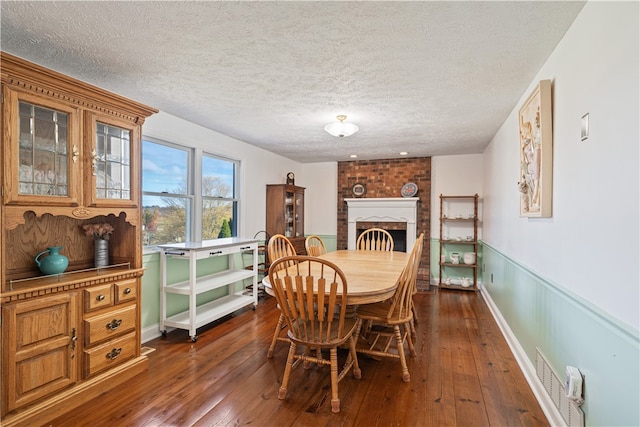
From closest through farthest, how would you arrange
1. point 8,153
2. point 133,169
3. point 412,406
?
point 8,153 < point 412,406 < point 133,169

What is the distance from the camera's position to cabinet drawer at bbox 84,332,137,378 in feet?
6.97

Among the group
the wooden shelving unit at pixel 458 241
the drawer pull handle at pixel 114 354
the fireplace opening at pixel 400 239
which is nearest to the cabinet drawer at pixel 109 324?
the drawer pull handle at pixel 114 354

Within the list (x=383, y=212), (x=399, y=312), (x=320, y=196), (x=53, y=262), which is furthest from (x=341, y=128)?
(x=320, y=196)

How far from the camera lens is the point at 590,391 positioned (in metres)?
1.47

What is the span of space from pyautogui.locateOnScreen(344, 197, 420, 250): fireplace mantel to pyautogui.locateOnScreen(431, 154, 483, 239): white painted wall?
371 millimetres

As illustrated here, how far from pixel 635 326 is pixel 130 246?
9.85 ft

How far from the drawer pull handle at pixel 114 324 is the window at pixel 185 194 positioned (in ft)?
3.56

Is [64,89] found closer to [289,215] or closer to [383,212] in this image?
[289,215]

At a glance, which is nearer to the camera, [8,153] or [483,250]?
[8,153]

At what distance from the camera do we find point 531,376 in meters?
2.28

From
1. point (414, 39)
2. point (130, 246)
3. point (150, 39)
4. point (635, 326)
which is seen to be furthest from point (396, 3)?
point (130, 246)

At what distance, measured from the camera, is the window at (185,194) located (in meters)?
3.32

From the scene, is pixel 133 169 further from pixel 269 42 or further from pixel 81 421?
pixel 81 421

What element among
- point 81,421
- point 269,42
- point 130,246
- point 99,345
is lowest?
point 81,421
